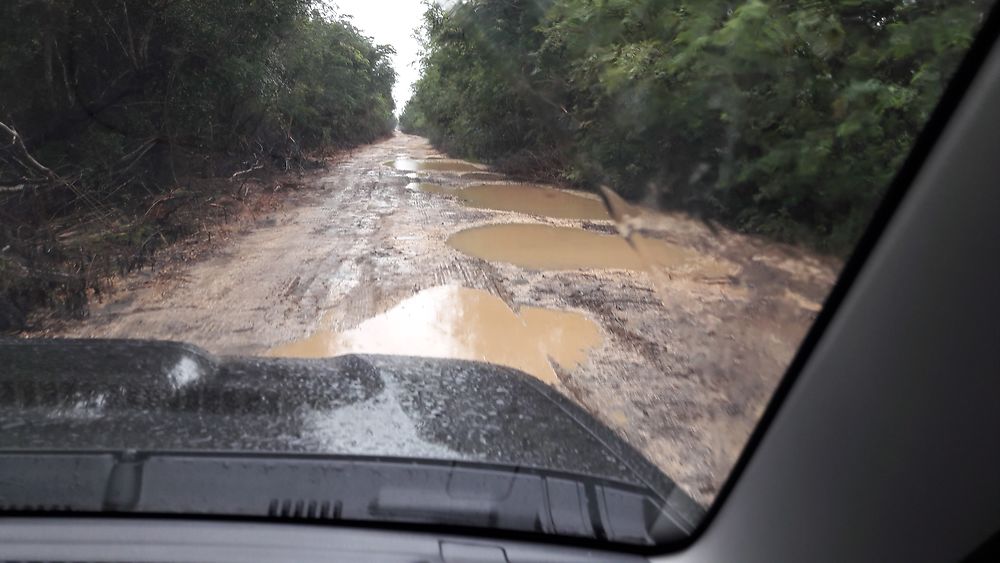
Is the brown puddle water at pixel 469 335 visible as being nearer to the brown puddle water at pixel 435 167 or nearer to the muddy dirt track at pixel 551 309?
the muddy dirt track at pixel 551 309

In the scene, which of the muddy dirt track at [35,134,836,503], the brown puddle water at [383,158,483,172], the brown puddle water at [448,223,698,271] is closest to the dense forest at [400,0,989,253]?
the muddy dirt track at [35,134,836,503]

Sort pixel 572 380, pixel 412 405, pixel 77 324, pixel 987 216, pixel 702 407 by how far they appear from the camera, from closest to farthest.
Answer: pixel 987 216
pixel 412 405
pixel 702 407
pixel 572 380
pixel 77 324

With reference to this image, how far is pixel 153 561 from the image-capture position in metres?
2.32

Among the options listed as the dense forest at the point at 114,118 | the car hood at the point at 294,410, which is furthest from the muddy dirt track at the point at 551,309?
the car hood at the point at 294,410

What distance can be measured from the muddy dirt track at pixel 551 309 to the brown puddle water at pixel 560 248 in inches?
1.5

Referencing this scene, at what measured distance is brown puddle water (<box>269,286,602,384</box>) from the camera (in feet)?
23.5

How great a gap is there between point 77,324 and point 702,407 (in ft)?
19.6

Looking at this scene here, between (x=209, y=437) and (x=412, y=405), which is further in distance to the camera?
(x=412, y=405)

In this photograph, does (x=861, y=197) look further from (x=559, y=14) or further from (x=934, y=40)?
(x=559, y=14)

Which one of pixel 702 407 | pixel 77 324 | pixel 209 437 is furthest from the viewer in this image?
pixel 77 324

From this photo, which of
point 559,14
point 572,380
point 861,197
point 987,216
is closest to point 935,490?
point 987,216

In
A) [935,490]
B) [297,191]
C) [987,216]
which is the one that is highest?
[987,216]

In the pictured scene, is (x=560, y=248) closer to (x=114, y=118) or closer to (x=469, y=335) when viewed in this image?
(x=469, y=335)

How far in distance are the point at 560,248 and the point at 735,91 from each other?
14.5 ft
